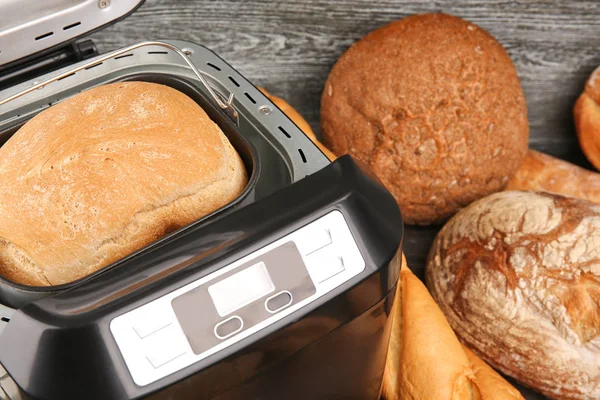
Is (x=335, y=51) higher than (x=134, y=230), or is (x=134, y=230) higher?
(x=134, y=230)

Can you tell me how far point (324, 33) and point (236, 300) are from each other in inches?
43.7

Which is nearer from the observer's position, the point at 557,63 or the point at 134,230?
the point at 134,230

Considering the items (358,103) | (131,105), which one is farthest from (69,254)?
(358,103)

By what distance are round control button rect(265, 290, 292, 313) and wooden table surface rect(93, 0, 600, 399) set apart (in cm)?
95

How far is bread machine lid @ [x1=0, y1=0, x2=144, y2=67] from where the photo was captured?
716 millimetres

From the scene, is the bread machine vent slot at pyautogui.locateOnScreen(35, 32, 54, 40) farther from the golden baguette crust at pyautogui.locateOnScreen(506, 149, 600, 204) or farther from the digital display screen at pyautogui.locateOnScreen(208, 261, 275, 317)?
the golden baguette crust at pyautogui.locateOnScreen(506, 149, 600, 204)

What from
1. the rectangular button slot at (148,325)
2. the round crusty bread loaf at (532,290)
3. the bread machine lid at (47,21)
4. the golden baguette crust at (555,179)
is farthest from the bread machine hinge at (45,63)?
the golden baguette crust at (555,179)

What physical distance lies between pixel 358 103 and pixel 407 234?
0.39 meters

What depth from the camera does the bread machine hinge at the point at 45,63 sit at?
0.89 meters

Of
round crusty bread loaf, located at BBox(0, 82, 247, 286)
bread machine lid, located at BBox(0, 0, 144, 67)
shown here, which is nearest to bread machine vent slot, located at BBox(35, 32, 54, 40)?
bread machine lid, located at BBox(0, 0, 144, 67)

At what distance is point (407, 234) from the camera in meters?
1.56

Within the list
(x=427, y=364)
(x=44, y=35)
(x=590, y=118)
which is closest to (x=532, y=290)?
(x=427, y=364)

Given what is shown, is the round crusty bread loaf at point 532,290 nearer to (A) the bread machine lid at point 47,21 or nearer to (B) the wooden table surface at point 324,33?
(B) the wooden table surface at point 324,33

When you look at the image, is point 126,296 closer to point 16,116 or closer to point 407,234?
point 16,116
